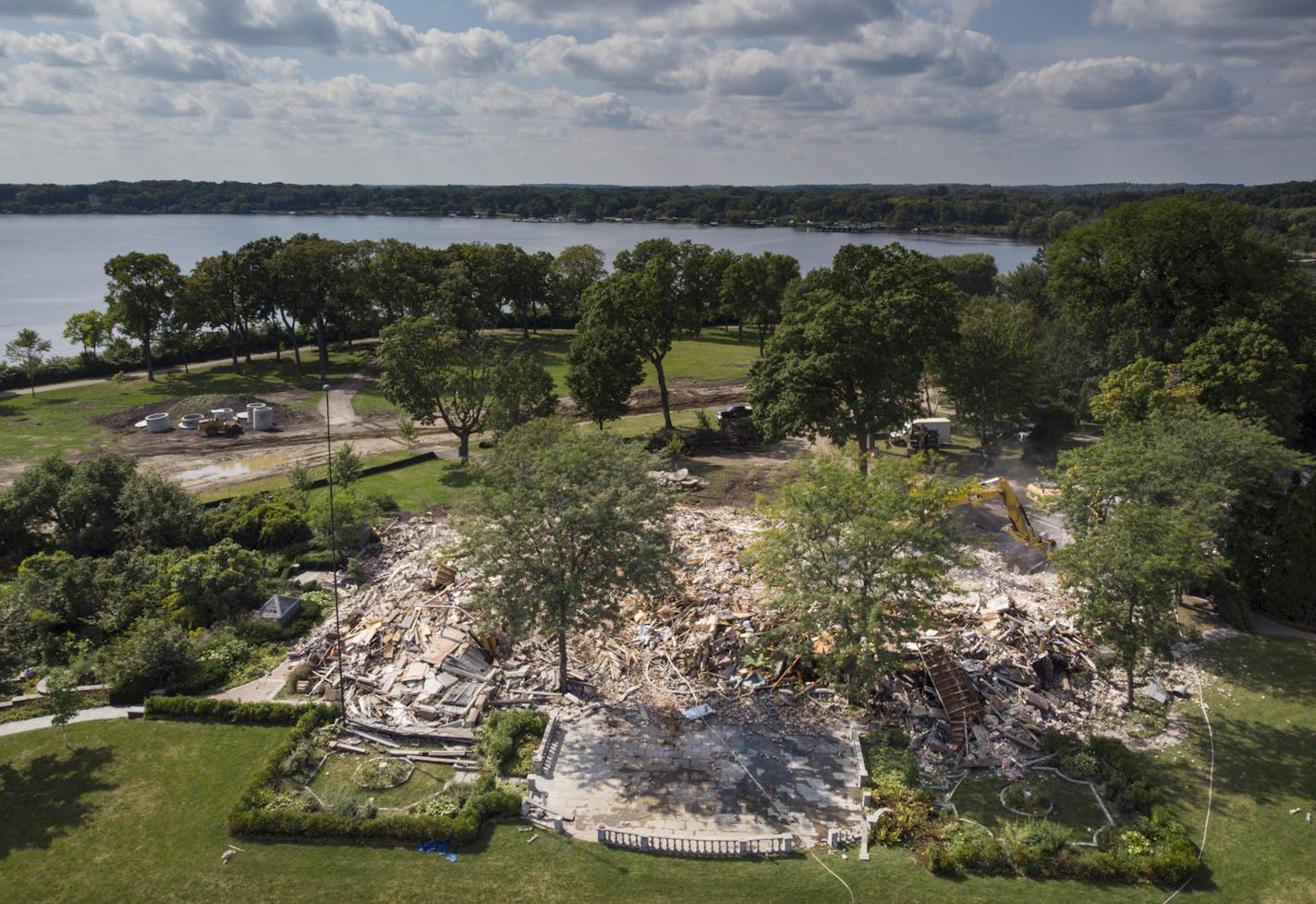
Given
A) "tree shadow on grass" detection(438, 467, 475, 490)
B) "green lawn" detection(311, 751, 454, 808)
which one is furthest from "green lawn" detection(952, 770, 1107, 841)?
"tree shadow on grass" detection(438, 467, 475, 490)

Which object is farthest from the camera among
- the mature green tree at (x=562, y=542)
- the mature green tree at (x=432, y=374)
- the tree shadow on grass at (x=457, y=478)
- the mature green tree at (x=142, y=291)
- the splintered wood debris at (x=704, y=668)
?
the mature green tree at (x=142, y=291)

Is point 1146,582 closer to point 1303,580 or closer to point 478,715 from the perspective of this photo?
point 1303,580

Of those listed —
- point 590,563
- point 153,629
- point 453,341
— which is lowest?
point 153,629

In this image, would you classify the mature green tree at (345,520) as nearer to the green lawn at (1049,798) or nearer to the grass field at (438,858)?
the grass field at (438,858)

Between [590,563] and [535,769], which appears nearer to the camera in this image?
[535,769]

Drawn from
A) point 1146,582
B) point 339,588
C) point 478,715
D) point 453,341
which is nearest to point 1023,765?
point 1146,582

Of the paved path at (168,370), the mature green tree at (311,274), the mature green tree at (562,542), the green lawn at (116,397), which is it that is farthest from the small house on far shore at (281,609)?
the paved path at (168,370)
